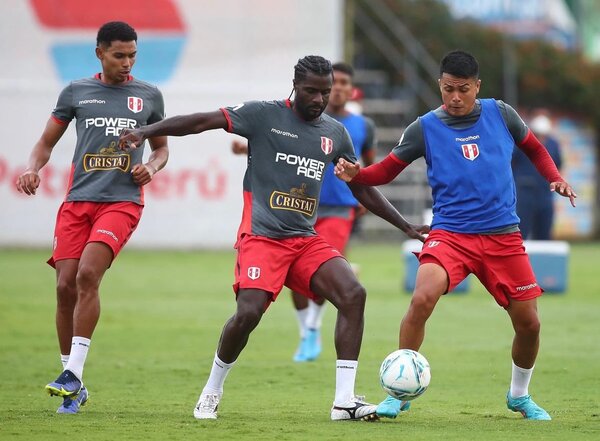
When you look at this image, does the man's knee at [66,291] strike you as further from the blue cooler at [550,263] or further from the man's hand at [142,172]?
the blue cooler at [550,263]

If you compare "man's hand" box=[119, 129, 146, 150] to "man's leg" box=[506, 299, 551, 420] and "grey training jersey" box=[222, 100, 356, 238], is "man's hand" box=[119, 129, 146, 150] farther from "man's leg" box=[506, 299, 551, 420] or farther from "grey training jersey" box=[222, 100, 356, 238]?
"man's leg" box=[506, 299, 551, 420]

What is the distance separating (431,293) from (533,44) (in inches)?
1281

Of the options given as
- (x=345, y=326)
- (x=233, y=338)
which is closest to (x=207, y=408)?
(x=233, y=338)

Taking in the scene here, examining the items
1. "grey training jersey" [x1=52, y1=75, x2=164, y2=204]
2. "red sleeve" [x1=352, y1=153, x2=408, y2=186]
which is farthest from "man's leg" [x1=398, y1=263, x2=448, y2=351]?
"grey training jersey" [x1=52, y1=75, x2=164, y2=204]

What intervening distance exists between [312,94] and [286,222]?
3.04 feet

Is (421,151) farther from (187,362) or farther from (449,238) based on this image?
(187,362)

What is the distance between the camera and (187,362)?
41.1 ft

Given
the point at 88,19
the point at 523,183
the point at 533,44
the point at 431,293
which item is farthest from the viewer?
the point at 533,44

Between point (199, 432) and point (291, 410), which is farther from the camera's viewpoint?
point (291, 410)

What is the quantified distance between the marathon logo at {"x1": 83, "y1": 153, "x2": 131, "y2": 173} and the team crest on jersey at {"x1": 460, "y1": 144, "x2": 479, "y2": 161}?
260 centimetres

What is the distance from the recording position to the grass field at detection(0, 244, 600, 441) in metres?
8.26

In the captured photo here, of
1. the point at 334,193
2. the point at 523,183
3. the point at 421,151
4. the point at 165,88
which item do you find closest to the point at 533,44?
the point at 165,88

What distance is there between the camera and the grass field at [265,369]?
8.26 meters

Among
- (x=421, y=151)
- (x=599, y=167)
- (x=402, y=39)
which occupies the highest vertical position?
(x=402, y=39)
